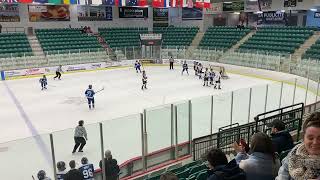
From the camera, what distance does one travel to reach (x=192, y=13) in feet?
113

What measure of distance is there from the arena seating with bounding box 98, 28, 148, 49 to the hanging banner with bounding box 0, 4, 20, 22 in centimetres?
776

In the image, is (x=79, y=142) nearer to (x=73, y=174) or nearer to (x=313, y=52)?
(x=73, y=174)

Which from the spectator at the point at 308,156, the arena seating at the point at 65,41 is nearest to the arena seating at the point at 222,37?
the arena seating at the point at 65,41

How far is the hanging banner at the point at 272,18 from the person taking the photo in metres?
31.8

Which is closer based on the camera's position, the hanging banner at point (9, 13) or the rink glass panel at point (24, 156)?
the rink glass panel at point (24, 156)

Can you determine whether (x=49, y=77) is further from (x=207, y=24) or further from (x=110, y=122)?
(x=207, y=24)

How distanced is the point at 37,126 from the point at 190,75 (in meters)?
12.8

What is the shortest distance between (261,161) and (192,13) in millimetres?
33020

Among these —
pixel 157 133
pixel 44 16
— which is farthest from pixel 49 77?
pixel 157 133

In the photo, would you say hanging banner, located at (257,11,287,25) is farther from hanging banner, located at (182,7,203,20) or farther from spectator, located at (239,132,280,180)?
spectator, located at (239,132,280,180)

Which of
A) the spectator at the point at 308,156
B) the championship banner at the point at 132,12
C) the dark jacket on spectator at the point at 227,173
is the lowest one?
the dark jacket on spectator at the point at 227,173

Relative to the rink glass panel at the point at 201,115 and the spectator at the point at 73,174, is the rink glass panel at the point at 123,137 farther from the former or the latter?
the rink glass panel at the point at 201,115

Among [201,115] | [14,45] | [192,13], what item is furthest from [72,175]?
[192,13]

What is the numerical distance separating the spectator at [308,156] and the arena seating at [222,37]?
85.2ft
